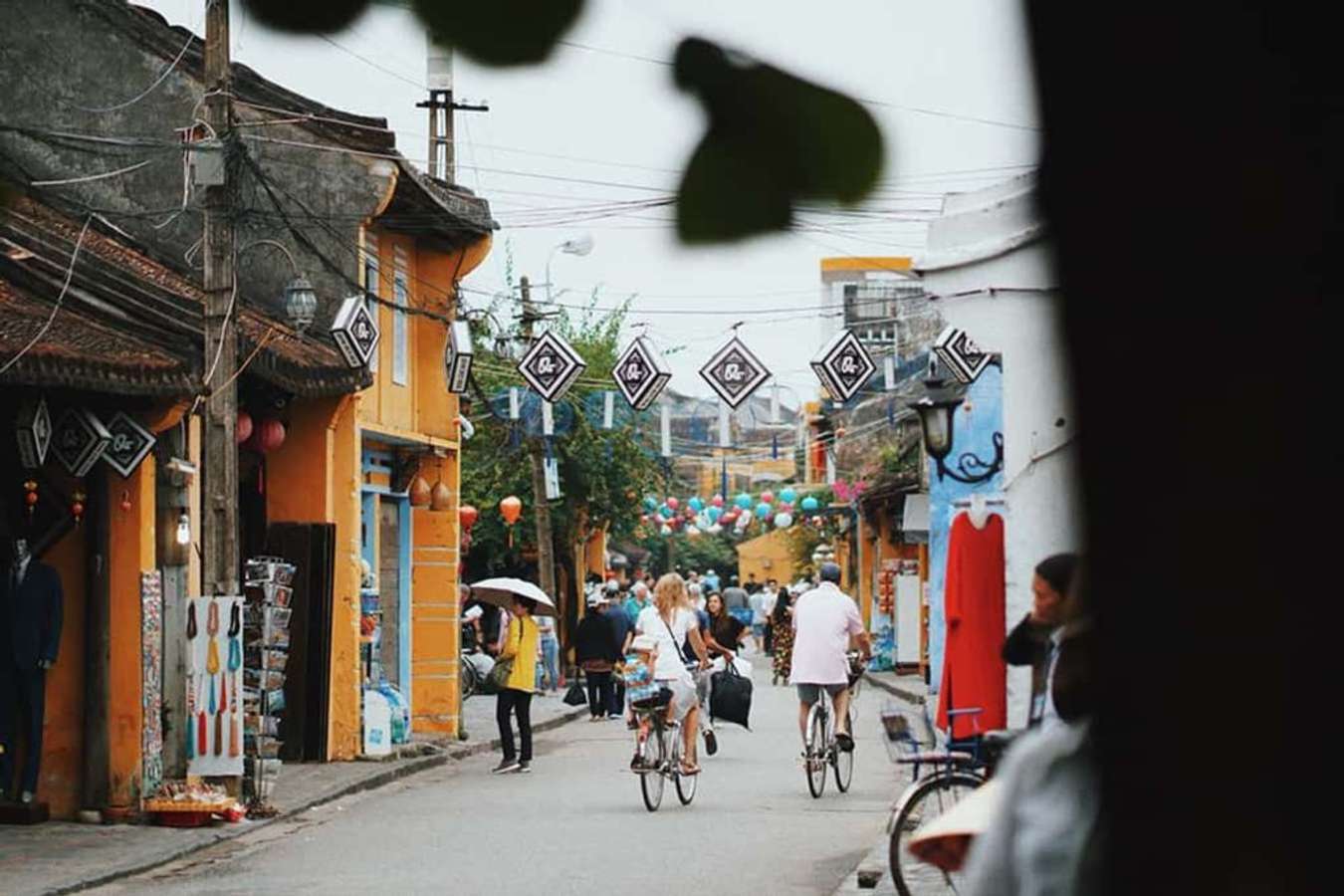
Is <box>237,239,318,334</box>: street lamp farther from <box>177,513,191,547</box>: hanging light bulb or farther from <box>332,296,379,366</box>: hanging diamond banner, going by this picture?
<box>177,513,191,547</box>: hanging light bulb

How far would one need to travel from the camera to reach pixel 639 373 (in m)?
24.3

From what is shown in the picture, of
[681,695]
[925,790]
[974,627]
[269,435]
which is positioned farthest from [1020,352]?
[269,435]

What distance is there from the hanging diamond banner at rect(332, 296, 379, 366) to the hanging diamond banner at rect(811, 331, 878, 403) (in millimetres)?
4839

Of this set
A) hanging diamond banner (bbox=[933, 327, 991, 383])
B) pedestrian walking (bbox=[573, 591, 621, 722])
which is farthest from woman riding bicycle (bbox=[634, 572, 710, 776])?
pedestrian walking (bbox=[573, 591, 621, 722])

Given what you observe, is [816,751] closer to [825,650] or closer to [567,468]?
[825,650]

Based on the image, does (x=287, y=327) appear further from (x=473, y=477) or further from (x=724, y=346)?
(x=473, y=477)

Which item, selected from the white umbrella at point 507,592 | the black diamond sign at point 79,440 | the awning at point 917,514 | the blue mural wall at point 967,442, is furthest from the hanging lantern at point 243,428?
the awning at point 917,514

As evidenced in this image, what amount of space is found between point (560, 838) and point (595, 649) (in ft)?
43.9

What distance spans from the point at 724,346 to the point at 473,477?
55.3 feet

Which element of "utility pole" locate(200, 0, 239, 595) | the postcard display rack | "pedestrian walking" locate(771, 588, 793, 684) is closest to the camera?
"utility pole" locate(200, 0, 239, 595)

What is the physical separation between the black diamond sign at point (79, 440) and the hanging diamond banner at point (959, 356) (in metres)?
10.9

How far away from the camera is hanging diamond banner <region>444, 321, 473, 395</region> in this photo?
79.3ft

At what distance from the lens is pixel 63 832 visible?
1509 cm

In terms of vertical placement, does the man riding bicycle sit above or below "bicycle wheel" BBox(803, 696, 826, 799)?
above
